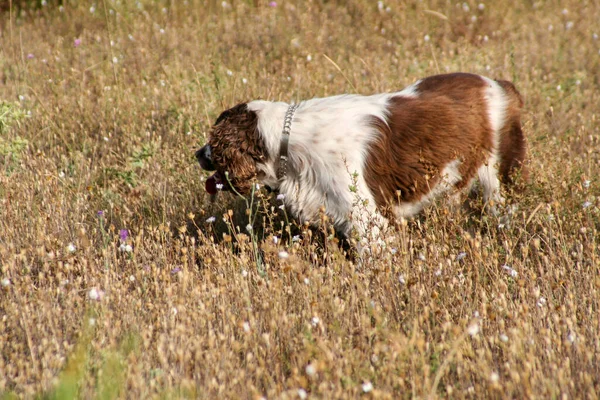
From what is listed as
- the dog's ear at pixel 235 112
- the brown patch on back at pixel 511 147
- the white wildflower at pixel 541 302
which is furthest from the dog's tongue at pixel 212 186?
the white wildflower at pixel 541 302

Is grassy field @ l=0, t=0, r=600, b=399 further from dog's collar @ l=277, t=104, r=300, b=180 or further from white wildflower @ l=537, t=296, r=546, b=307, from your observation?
dog's collar @ l=277, t=104, r=300, b=180

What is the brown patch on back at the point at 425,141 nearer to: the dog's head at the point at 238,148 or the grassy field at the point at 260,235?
the grassy field at the point at 260,235

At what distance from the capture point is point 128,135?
5.64 m

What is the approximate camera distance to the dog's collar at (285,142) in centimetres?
401

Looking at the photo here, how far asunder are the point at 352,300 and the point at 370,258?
0.58 m

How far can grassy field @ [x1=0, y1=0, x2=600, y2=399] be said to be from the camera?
2742 mm

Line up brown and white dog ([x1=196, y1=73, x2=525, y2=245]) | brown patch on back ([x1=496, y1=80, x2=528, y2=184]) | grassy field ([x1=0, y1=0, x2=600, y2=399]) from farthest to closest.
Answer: brown patch on back ([x1=496, y1=80, x2=528, y2=184]), brown and white dog ([x1=196, y1=73, x2=525, y2=245]), grassy field ([x1=0, y1=0, x2=600, y2=399])

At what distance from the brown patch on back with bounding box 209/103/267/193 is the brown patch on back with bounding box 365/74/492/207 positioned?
2.30 feet

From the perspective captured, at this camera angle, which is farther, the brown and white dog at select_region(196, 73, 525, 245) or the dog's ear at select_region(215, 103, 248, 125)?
the dog's ear at select_region(215, 103, 248, 125)

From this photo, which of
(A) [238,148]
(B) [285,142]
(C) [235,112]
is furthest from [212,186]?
(B) [285,142]

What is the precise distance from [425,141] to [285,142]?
90cm

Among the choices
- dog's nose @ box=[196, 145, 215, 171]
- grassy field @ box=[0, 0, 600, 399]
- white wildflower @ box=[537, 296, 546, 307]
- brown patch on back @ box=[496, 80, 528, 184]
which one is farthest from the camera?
brown patch on back @ box=[496, 80, 528, 184]

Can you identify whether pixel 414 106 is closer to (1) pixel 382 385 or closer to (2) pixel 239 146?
(2) pixel 239 146

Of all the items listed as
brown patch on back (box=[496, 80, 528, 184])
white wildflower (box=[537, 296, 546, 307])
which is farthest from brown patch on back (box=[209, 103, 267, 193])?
white wildflower (box=[537, 296, 546, 307])
